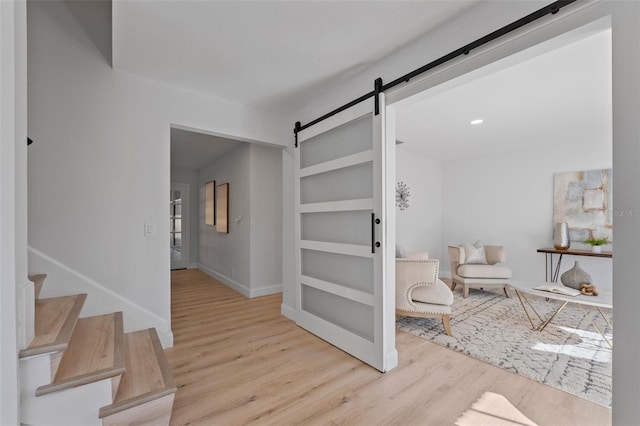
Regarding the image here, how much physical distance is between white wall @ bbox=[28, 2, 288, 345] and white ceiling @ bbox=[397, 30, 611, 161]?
2561mm

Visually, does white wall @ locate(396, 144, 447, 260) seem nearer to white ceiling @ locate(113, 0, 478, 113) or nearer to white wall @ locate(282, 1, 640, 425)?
white ceiling @ locate(113, 0, 478, 113)

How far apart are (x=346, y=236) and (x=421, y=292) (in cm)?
110

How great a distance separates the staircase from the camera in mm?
1339

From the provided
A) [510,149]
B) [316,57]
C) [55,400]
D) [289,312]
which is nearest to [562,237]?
[510,149]

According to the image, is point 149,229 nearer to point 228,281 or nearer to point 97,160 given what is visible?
point 97,160

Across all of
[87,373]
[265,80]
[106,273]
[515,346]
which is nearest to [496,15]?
[265,80]

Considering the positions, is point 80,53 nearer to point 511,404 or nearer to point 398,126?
point 398,126

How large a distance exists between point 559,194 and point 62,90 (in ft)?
20.6

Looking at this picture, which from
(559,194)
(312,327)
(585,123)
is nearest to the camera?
(312,327)

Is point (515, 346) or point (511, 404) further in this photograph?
point (515, 346)

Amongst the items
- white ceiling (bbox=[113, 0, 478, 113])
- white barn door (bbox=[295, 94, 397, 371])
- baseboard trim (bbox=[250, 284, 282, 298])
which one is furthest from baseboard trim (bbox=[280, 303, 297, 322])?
white ceiling (bbox=[113, 0, 478, 113])

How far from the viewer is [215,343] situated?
Result: 263cm

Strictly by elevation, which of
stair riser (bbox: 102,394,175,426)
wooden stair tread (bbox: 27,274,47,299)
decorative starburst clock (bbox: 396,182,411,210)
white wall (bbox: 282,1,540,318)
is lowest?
stair riser (bbox: 102,394,175,426)

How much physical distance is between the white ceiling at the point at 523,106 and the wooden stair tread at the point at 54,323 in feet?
8.85
